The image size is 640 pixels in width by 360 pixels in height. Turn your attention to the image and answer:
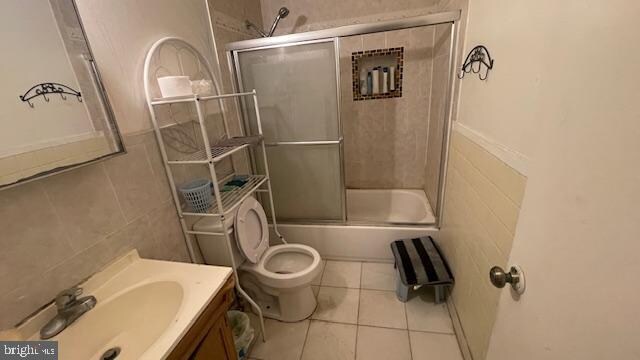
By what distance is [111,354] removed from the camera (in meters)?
0.82

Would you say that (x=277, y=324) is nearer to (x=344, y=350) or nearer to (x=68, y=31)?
(x=344, y=350)

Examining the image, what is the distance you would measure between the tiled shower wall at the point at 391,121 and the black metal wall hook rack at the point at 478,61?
996 mm

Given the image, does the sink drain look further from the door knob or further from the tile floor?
the door knob

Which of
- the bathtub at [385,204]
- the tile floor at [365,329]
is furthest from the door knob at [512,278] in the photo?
the bathtub at [385,204]

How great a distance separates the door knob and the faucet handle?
127 cm

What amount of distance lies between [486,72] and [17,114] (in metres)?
1.62

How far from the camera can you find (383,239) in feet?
6.50

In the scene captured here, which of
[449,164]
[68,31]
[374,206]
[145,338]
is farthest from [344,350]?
[68,31]

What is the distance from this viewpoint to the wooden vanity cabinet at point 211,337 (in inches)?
30.2

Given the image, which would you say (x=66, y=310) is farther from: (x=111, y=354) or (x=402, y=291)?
(x=402, y=291)

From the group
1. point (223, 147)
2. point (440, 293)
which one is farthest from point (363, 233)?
point (223, 147)

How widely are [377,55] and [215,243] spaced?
6.70 feet

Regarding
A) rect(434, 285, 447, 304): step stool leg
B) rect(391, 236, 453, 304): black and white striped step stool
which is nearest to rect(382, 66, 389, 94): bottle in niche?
rect(391, 236, 453, 304): black and white striped step stool

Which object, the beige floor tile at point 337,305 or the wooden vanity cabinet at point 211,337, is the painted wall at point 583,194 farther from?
the beige floor tile at point 337,305
